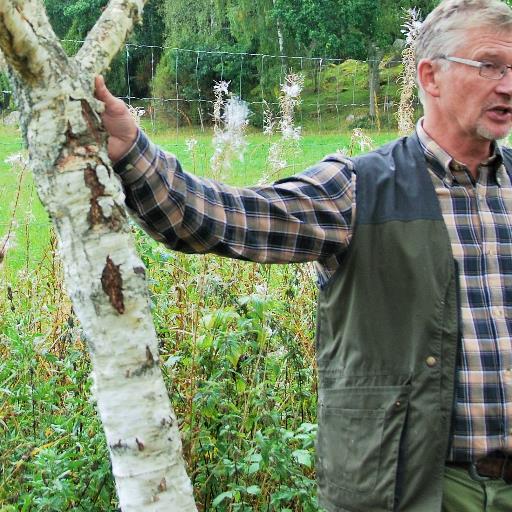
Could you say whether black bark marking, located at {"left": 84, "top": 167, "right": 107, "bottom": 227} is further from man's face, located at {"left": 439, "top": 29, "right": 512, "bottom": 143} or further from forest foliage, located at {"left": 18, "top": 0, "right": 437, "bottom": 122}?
forest foliage, located at {"left": 18, "top": 0, "right": 437, "bottom": 122}

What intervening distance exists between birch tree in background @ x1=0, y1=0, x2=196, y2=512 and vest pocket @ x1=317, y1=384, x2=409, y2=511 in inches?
25.0

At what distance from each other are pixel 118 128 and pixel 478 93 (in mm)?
1002

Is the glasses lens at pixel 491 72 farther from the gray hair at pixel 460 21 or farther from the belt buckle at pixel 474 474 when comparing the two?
the belt buckle at pixel 474 474

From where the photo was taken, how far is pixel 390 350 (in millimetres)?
2357

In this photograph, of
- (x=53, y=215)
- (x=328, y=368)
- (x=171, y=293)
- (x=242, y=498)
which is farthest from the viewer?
(x=171, y=293)

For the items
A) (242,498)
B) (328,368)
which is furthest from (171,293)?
(328,368)

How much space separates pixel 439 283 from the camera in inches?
92.2

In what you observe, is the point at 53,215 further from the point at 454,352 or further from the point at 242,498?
the point at 242,498

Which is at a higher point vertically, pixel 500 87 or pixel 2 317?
pixel 500 87

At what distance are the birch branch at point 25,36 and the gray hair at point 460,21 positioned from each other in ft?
3.89

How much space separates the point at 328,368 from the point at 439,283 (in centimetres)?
37

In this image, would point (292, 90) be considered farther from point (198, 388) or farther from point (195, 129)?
point (195, 129)

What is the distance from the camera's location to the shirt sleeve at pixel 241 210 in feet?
7.02

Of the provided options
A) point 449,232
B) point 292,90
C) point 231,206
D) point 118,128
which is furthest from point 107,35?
point 292,90
